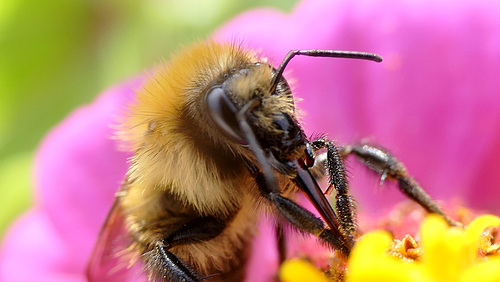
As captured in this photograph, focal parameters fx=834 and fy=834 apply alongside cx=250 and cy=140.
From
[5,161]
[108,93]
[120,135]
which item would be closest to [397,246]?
[120,135]

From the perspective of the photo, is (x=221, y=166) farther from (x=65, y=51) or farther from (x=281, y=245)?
(x=65, y=51)

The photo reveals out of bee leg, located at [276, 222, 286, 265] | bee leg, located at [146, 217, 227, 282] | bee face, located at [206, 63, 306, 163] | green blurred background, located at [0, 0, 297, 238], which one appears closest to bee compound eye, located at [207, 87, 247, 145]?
bee face, located at [206, 63, 306, 163]

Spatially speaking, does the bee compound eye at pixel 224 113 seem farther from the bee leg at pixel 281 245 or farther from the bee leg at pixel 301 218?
the bee leg at pixel 281 245

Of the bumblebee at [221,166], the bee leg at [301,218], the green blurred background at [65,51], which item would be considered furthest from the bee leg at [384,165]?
the green blurred background at [65,51]

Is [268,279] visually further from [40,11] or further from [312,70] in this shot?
[40,11]

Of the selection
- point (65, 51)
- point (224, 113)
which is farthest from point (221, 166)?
point (65, 51)
